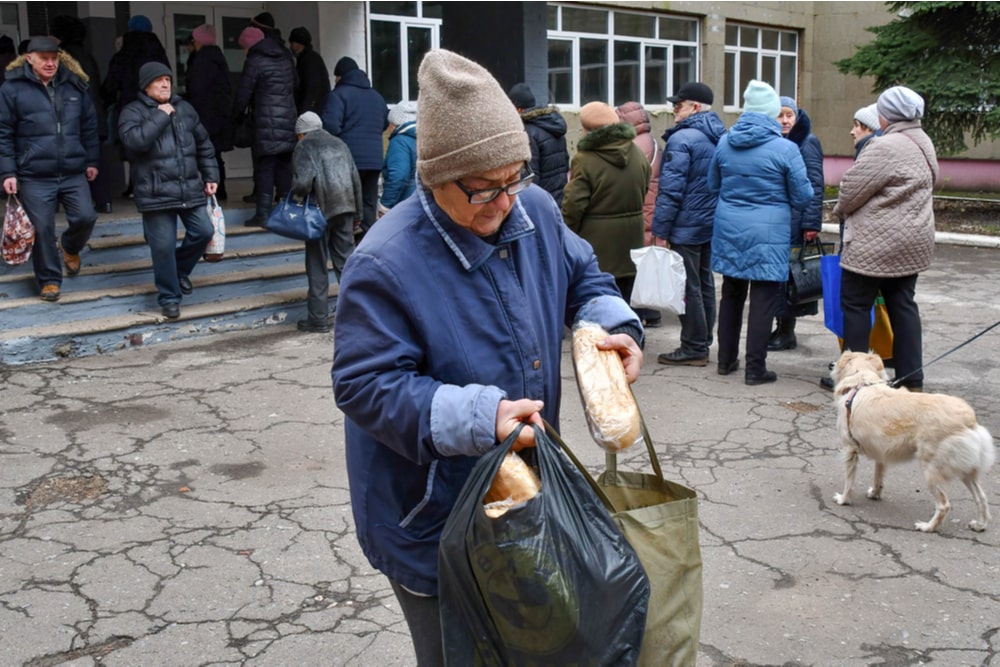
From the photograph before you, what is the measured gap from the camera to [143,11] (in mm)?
12766

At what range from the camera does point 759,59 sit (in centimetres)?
2250

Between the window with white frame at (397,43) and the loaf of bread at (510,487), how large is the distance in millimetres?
12686

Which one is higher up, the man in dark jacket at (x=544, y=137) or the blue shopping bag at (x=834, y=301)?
the man in dark jacket at (x=544, y=137)

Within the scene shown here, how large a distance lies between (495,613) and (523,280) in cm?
72

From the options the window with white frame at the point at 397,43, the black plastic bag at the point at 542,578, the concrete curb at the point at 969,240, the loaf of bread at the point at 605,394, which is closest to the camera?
the black plastic bag at the point at 542,578

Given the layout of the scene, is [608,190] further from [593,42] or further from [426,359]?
[593,42]

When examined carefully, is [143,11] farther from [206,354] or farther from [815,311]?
[815,311]

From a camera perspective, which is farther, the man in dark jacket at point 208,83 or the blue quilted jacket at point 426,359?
the man in dark jacket at point 208,83

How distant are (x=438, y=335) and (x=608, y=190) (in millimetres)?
5414

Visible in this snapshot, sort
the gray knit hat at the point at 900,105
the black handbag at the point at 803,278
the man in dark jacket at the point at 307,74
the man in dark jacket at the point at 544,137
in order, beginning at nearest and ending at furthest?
the gray knit hat at the point at 900,105, the black handbag at the point at 803,278, the man in dark jacket at the point at 544,137, the man in dark jacket at the point at 307,74

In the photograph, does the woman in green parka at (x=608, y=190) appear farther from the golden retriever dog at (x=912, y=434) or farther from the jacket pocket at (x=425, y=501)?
the jacket pocket at (x=425, y=501)

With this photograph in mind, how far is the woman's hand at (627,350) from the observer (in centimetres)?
231

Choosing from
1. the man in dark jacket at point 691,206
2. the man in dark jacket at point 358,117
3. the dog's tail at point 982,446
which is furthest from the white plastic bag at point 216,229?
the dog's tail at point 982,446

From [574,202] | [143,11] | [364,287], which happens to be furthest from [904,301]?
[143,11]
